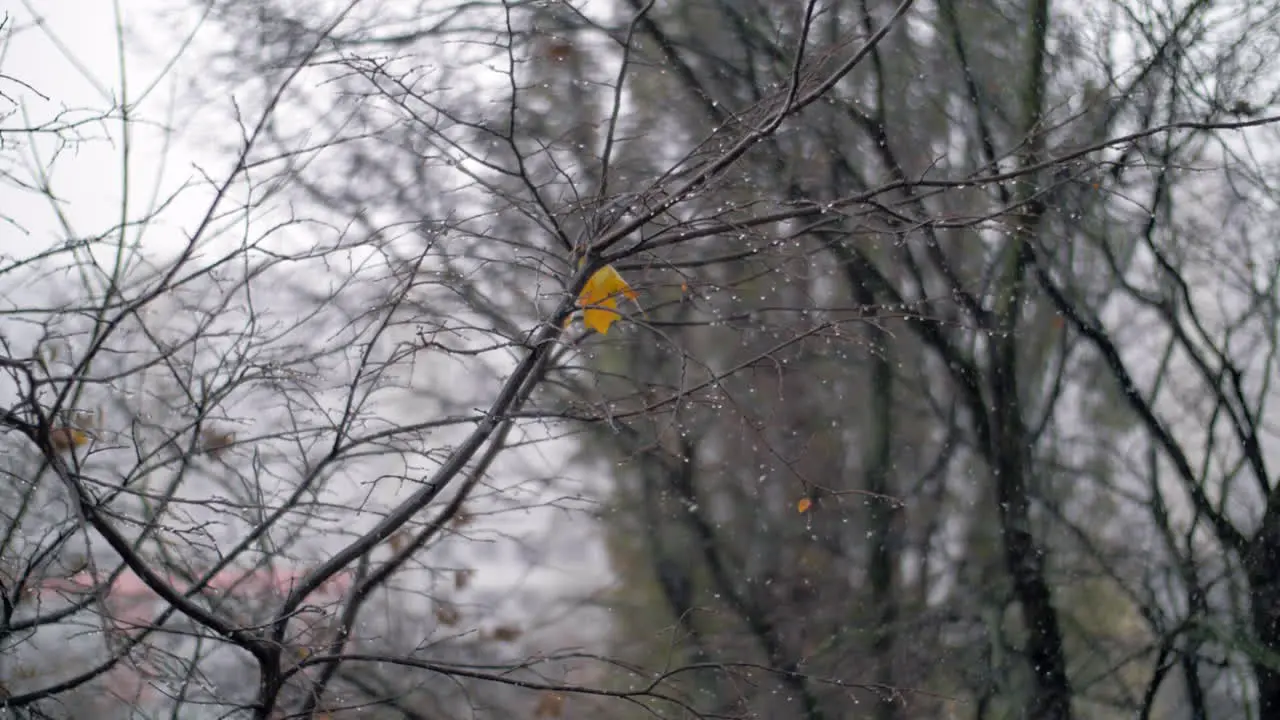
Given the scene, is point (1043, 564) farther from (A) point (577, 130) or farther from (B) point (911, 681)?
(A) point (577, 130)

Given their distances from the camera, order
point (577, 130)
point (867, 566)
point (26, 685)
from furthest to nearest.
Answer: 1. point (867, 566)
2. point (577, 130)
3. point (26, 685)

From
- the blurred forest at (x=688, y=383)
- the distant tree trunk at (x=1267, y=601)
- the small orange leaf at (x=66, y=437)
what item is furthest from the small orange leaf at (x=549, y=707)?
the distant tree trunk at (x=1267, y=601)

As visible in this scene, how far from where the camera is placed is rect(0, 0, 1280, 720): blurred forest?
81.5 inches

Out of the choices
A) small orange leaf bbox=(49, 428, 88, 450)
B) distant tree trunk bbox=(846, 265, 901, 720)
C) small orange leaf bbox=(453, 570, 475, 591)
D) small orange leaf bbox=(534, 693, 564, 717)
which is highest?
distant tree trunk bbox=(846, 265, 901, 720)

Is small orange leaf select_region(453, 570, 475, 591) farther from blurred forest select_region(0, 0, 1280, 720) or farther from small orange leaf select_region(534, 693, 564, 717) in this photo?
small orange leaf select_region(534, 693, 564, 717)

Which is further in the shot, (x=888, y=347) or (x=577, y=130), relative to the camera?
(x=888, y=347)

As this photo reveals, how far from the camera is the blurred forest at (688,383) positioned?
2070 mm

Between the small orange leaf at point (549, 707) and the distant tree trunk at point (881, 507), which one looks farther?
the distant tree trunk at point (881, 507)

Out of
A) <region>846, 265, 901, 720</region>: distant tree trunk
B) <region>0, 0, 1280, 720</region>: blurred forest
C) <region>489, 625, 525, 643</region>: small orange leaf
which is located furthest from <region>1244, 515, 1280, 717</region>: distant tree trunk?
<region>489, 625, 525, 643</region>: small orange leaf

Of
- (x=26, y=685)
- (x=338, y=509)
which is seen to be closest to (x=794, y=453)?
(x=338, y=509)

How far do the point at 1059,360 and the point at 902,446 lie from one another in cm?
58

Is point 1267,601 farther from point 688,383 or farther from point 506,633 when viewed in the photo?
point 506,633

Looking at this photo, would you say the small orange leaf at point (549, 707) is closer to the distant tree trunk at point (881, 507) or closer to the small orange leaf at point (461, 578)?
the small orange leaf at point (461, 578)

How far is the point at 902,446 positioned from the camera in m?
3.53
